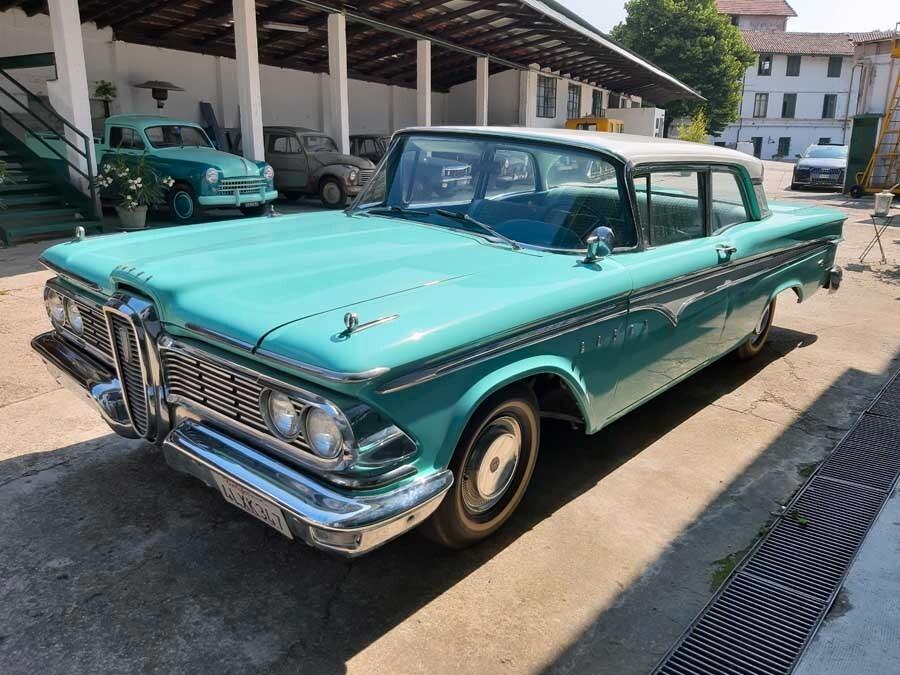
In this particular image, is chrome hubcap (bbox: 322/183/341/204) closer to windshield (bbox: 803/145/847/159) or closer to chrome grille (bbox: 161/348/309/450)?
chrome grille (bbox: 161/348/309/450)

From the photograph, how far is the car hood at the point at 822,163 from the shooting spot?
2245 cm

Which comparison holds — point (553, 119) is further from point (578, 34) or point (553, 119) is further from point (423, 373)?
point (423, 373)

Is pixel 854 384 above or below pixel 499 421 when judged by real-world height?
Answer: below

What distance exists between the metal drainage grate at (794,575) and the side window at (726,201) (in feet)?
4.74

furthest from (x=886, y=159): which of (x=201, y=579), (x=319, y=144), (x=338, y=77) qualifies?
(x=201, y=579)

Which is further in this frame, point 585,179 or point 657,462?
point 657,462

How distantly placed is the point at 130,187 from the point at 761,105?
188 ft

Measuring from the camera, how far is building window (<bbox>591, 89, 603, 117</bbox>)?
3109cm

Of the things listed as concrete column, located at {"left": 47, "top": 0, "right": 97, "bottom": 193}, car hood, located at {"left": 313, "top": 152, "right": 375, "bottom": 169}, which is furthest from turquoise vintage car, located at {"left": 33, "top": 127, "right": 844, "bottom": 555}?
car hood, located at {"left": 313, "top": 152, "right": 375, "bottom": 169}

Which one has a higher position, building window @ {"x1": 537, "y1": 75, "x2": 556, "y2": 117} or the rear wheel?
building window @ {"x1": 537, "y1": 75, "x2": 556, "y2": 117}

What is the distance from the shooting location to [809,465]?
12.6 feet

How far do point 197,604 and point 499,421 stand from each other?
→ 128cm

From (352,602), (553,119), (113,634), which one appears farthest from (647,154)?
(553,119)

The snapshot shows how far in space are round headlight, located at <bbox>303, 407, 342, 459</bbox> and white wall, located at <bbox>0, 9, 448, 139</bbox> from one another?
14521mm
